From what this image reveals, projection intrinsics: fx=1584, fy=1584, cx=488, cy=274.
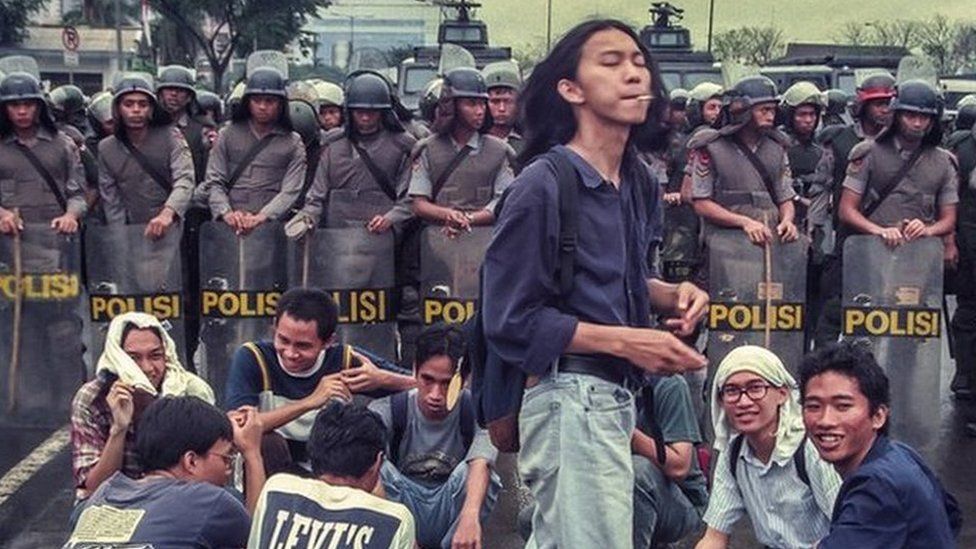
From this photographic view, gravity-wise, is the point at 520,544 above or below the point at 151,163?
below

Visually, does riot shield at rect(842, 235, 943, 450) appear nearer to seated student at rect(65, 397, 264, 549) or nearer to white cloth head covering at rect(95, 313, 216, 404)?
white cloth head covering at rect(95, 313, 216, 404)

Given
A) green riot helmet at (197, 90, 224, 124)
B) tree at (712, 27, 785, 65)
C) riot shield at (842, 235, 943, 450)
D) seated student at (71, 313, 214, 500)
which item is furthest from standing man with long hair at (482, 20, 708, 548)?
tree at (712, 27, 785, 65)

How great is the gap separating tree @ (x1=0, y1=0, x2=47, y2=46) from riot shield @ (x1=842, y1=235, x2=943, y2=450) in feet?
122

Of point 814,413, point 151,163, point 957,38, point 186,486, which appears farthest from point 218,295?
point 957,38

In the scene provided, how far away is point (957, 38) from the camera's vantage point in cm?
6119

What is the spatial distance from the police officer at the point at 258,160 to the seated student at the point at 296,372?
2.91 meters

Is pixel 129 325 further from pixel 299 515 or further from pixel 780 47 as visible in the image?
pixel 780 47

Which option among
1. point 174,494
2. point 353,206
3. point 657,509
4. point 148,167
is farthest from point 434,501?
point 148,167

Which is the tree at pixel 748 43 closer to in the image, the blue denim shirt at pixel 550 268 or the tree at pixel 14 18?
the tree at pixel 14 18

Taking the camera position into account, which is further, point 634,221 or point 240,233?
point 240,233

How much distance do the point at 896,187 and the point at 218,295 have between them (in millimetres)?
3446

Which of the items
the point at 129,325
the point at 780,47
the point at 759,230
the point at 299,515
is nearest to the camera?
the point at 299,515

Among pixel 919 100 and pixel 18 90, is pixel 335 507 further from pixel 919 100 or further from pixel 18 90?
pixel 18 90

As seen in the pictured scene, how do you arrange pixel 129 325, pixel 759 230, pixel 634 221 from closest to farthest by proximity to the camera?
pixel 634 221 < pixel 129 325 < pixel 759 230
